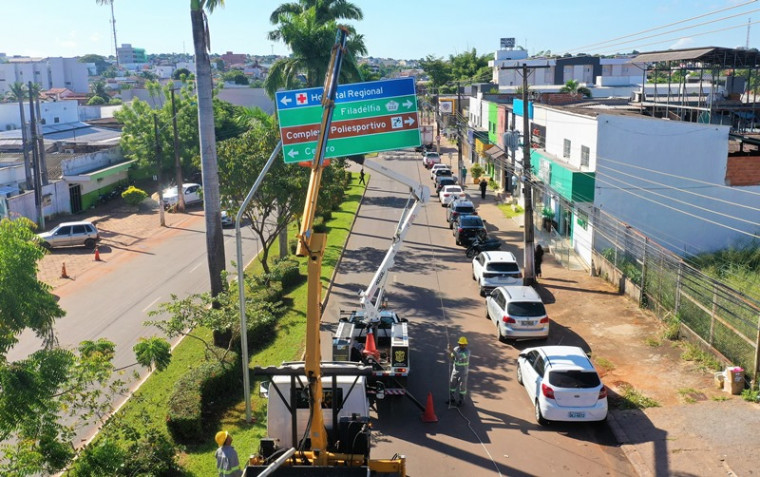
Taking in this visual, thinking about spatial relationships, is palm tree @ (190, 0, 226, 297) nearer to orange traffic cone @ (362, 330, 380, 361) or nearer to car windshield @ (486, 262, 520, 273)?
orange traffic cone @ (362, 330, 380, 361)

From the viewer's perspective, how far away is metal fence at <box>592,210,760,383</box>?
1720 centimetres

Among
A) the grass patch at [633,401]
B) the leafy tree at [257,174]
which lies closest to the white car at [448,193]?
the leafy tree at [257,174]

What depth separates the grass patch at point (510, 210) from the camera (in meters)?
41.6

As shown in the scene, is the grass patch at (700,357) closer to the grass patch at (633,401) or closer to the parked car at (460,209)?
the grass patch at (633,401)

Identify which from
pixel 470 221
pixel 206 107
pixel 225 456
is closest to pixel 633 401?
pixel 225 456

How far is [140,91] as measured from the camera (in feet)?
309

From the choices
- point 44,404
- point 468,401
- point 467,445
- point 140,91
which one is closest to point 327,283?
point 468,401

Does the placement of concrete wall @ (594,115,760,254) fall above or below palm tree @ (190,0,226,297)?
below

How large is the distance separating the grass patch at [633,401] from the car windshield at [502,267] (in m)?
9.18

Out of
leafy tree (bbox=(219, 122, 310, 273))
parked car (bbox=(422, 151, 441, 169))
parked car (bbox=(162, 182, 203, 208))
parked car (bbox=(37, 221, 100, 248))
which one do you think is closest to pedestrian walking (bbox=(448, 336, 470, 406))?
leafy tree (bbox=(219, 122, 310, 273))

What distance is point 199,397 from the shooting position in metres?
15.7

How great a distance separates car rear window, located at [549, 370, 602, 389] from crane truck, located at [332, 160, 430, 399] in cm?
341

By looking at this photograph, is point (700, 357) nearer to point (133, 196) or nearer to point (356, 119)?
point (356, 119)

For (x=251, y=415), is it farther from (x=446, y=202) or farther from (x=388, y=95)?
(x=446, y=202)
